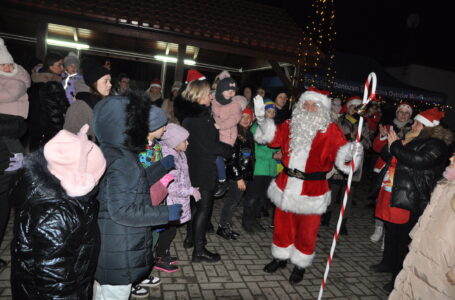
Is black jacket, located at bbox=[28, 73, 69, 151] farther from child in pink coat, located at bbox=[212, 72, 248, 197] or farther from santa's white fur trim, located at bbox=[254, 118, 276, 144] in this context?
santa's white fur trim, located at bbox=[254, 118, 276, 144]

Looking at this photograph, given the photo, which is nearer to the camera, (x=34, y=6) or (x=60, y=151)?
(x=60, y=151)

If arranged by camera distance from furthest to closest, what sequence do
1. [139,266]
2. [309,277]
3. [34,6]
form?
[34,6]
[309,277]
[139,266]

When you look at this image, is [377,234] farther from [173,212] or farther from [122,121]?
[122,121]

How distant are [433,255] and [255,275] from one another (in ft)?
7.12

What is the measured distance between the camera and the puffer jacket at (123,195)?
85.4 inches

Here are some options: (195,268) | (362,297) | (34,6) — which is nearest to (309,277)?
(362,297)

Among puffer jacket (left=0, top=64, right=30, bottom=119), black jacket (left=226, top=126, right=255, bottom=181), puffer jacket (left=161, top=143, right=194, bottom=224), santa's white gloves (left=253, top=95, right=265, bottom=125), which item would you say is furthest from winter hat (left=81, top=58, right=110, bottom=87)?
black jacket (left=226, top=126, right=255, bottom=181)

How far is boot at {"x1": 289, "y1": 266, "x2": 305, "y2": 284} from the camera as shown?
4035 millimetres

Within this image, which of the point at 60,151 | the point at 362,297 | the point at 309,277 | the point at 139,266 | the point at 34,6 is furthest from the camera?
the point at 34,6

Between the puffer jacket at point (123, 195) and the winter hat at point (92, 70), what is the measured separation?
1.26 metres

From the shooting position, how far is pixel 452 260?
245 centimetres

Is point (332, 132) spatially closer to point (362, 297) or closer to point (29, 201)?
point (362, 297)

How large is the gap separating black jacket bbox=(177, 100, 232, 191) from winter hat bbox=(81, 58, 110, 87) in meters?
1.00

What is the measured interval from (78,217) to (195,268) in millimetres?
2475
